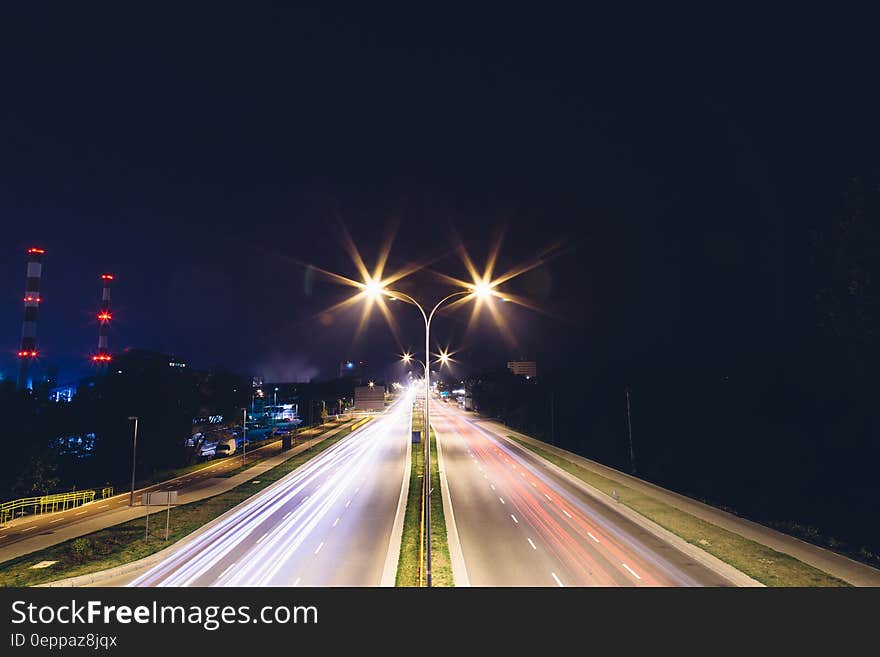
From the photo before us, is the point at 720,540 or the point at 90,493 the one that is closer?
the point at 720,540

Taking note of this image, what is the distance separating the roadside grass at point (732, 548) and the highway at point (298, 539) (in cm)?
1390

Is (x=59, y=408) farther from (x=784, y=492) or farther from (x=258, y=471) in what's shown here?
(x=784, y=492)

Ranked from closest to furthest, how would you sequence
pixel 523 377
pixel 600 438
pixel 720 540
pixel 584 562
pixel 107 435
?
1. pixel 584 562
2. pixel 720 540
3. pixel 107 435
4. pixel 600 438
5. pixel 523 377

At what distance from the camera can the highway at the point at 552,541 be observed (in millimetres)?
15266

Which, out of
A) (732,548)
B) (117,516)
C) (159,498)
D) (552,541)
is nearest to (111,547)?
(159,498)

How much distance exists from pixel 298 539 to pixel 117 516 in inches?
555

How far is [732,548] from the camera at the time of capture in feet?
59.7

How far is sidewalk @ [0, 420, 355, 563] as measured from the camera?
65.5 ft

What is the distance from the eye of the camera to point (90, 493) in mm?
32688

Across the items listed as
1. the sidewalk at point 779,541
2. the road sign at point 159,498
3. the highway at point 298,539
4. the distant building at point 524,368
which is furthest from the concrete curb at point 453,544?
the distant building at point 524,368

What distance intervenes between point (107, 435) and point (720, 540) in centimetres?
6607
